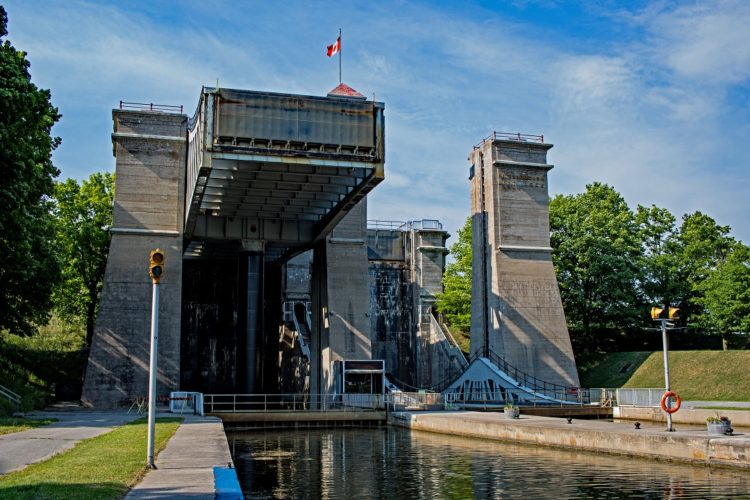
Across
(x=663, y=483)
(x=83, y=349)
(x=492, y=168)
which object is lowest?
(x=663, y=483)

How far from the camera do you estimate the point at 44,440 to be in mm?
18016

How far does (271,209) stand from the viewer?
40.9m

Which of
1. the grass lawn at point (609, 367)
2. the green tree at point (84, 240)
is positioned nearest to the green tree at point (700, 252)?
the grass lawn at point (609, 367)

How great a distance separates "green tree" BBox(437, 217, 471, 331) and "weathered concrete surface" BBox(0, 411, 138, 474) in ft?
106

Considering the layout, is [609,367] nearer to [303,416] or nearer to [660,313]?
[303,416]

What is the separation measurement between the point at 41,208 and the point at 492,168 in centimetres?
2633

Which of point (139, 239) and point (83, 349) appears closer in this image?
point (139, 239)

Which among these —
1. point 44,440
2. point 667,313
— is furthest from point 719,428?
point 44,440

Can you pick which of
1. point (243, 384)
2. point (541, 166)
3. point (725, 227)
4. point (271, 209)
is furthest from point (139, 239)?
point (725, 227)

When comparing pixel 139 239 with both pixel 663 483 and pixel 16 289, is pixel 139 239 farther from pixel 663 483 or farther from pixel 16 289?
pixel 663 483

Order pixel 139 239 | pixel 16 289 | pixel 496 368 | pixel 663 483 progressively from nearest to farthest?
pixel 663 483 < pixel 16 289 < pixel 139 239 < pixel 496 368

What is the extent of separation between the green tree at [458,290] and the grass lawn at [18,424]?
3368 cm

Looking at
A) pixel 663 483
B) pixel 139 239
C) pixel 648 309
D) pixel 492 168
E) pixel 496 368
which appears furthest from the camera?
pixel 648 309

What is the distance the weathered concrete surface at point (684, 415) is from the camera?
27047 mm
